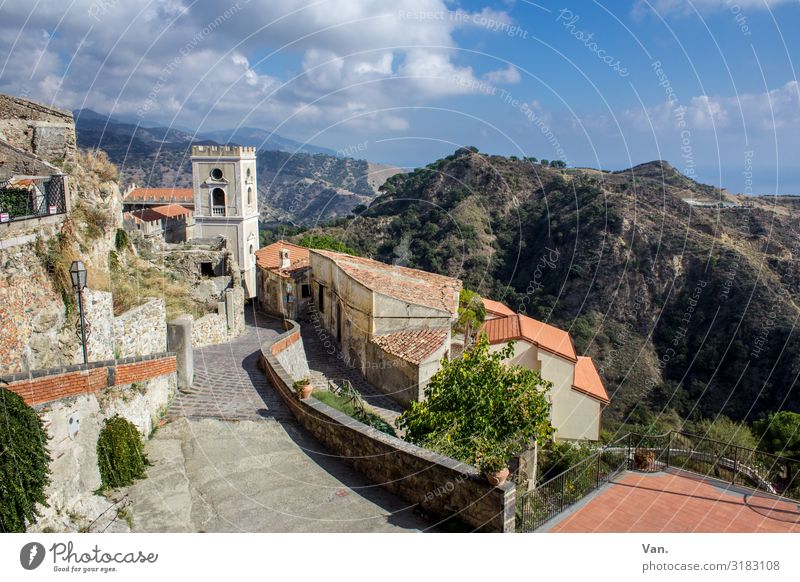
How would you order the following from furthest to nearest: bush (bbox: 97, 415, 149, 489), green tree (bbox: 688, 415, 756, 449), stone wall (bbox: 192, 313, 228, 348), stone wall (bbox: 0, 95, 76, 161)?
green tree (bbox: 688, 415, 756, 449), stone wall (bbox: 192, 313, 228, 348), stone wall (bbox: 0, 95, 76, 161), bush (bbox: 97, 415, 149, 489)

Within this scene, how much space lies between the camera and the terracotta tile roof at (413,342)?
17.6 meters

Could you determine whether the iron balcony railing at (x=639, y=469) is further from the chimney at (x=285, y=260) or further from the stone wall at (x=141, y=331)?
the chimney at (x=285, y=260)

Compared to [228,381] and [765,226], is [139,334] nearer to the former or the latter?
[228,381]

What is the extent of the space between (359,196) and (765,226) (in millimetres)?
60618

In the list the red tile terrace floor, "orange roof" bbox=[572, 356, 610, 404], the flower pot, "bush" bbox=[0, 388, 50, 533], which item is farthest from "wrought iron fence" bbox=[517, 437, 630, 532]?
"orange roof" bbox=[572, 356, 610, 404]

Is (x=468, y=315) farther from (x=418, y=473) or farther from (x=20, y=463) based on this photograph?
(x=20, y=463)

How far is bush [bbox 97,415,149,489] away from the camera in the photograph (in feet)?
29.7

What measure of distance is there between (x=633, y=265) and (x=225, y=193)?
38471 mm

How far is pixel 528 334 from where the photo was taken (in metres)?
26.5

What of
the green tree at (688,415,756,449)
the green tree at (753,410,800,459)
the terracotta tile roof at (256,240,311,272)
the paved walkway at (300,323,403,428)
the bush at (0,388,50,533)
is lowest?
the green tree at (688,415,756,449)

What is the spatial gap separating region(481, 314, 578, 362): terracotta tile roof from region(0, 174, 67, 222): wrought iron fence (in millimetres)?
17441

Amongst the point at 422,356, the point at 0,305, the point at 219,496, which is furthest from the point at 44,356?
the point at 422,356

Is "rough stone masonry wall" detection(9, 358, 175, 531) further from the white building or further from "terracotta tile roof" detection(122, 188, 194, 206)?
"terracotta tile roof" detection(122, 188, 194, 206)

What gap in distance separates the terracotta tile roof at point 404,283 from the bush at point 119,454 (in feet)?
34.5
